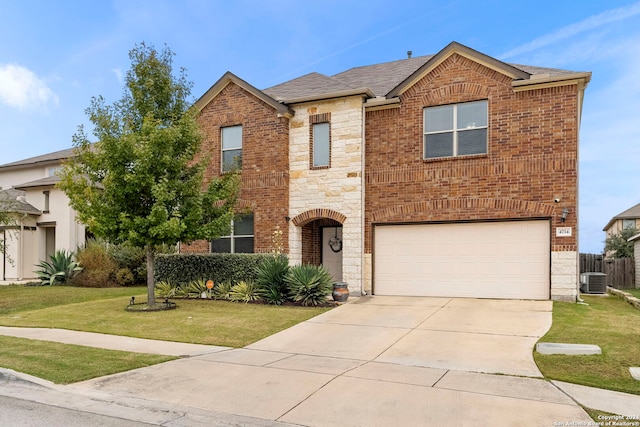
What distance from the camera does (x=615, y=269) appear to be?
75.9ft

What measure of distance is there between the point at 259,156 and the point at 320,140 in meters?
2.17

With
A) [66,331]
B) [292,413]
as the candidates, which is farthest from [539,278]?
[66,331]

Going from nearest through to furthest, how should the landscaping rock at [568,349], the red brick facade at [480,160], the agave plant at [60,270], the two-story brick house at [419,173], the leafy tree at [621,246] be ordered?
the landscaping rock at [568,349] → the red brick facade at [480,160] → the two-story brick house at [419,173] → the agave plant at [60,270] → the leafy tree at [621,246]

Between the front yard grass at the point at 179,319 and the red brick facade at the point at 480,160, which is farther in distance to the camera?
the red brick facade at the point at 480,160

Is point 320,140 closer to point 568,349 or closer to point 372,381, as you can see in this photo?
point 568,349

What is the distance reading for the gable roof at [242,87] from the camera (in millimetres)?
16484

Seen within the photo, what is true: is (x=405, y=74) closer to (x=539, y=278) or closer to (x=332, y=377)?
(x=539, y=278)

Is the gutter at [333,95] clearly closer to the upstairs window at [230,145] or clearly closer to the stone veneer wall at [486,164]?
the stone veneer wall at [486,164]

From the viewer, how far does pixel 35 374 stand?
6934mm

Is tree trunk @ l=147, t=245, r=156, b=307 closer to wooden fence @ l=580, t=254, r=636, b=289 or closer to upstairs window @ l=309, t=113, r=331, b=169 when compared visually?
upstairs window @ l=309, t=113, r=331, b=169

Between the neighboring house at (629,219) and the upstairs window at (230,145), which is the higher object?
the upstairs window at (230,145)

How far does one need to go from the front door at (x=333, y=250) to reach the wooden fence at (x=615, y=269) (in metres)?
12.5

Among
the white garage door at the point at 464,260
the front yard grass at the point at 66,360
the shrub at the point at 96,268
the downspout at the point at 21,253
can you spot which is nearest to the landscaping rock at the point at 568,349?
the front yard grass at the point at 66,360

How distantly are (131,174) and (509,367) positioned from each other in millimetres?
9581
